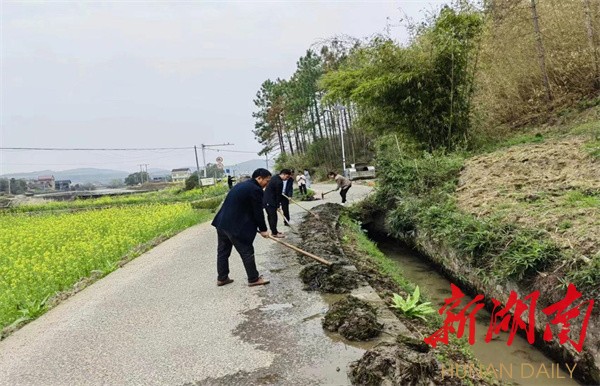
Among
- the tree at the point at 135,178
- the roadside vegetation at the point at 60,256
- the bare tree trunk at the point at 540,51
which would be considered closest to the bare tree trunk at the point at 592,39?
the bare tree trunk at the point at 540,51

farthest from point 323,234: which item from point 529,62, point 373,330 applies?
point 529,62

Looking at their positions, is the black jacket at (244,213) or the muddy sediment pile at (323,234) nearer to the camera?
the black jacket at (244,213)

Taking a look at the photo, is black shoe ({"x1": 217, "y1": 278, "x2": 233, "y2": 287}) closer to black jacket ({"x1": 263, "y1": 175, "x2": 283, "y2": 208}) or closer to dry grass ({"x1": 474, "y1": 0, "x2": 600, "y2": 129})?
black jacket ({"x1": 263, "y1": 175, "x2": 283, "y2": 208})

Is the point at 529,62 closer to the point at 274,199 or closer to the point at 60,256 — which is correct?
the point at 274,199

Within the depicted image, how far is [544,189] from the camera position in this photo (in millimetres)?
6176

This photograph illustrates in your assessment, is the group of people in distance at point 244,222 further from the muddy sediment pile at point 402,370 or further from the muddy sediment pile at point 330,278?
the muddy sediment pile at point 402,370

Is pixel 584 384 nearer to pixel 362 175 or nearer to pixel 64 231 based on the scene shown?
pixel 64 231

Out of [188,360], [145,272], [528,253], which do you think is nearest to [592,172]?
[528,253]

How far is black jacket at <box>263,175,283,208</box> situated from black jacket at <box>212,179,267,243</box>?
3250mm

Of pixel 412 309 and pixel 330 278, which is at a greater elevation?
pixel 330 278

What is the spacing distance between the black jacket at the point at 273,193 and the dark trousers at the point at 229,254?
3117 mm

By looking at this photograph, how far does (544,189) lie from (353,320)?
4.17 metres

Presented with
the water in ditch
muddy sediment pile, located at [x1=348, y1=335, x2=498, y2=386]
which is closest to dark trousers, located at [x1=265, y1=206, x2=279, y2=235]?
the water in ditch

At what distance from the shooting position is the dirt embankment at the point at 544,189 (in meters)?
4.48
